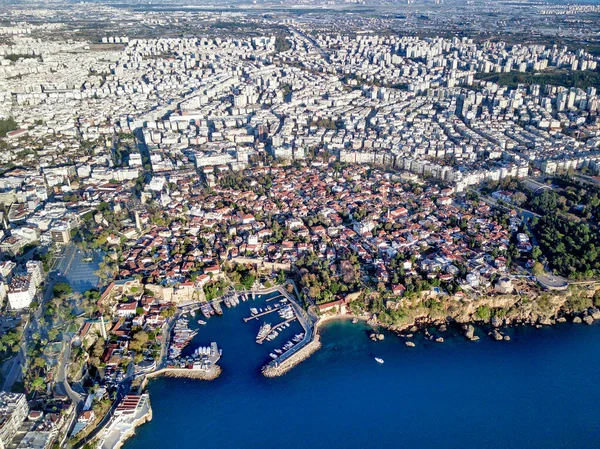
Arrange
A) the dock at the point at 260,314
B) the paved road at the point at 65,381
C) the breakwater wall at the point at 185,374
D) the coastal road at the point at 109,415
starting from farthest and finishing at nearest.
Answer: the dock at the point at 260,314
the breakwater wall at the point at 185,374
the paved road at the point at 65,381
the coastal road at the point at 109,415

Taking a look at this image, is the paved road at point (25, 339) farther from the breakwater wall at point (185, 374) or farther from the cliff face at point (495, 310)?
the cliff face at point (495, 310)

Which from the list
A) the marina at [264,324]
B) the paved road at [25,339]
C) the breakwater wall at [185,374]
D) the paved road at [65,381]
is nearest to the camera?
the paved road at [65,381]

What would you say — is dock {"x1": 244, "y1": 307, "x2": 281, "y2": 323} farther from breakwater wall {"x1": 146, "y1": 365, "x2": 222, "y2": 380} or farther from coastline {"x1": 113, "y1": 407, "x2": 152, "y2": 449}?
coastline {"x1": 113, "y1": 407, "x2": 152, "y2": 449}

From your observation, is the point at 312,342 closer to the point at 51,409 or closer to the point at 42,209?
the point at 51,409

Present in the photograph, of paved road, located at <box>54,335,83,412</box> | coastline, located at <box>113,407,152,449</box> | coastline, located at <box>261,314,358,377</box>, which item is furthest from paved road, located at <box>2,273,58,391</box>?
coastline, located at <box>261,314,358,377</box>

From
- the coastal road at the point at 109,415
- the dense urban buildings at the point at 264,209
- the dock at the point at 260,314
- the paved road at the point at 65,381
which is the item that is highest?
the dense urban buildings at the point at 264,209

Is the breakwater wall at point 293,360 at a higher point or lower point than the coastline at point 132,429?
higher

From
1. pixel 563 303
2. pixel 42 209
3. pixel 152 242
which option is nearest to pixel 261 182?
pixel 152 242

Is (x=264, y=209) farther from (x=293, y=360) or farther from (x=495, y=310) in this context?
(x=495, y=310)

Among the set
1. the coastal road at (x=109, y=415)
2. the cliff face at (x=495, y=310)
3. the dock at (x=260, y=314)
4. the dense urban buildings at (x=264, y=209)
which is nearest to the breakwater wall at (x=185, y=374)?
the dense urban buildings at (x=264, y=209)
